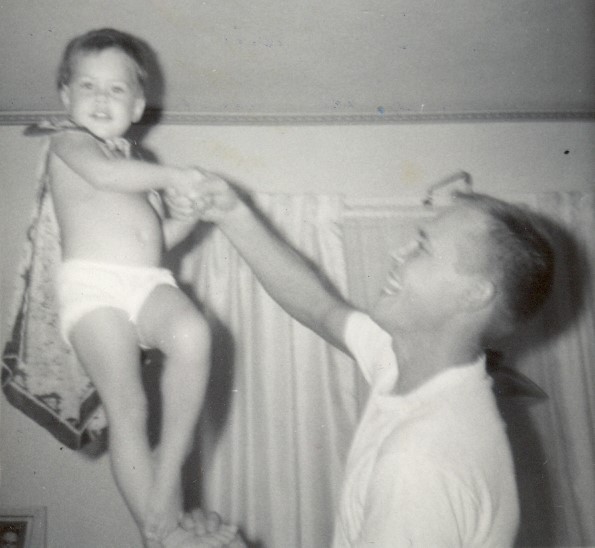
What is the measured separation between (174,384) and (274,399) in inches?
26.7

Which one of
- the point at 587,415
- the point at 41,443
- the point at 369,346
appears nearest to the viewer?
the point at 369,346

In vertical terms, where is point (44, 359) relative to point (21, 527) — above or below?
above

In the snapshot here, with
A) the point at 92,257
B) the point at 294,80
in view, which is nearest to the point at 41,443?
the point at 92,257

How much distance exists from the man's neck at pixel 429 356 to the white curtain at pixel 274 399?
0.53 metres

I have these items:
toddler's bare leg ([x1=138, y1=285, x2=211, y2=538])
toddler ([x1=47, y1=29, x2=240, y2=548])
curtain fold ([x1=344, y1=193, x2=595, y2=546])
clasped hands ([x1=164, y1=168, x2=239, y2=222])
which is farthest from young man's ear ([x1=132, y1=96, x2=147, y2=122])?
curtain fold ([x1=344, y1=193, x2=595, y2=546])

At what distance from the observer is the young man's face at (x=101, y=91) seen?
2.62 ft

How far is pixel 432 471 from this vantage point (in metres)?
0.74

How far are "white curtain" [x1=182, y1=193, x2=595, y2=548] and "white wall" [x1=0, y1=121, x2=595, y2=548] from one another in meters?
0.07

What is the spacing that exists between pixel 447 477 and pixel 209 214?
1.62ft

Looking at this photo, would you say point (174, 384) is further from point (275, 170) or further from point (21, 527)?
point (275, 170)

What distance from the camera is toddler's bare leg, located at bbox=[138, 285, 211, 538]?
68cm

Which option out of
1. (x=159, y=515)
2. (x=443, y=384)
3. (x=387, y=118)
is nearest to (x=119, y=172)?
(x=159, y=515)

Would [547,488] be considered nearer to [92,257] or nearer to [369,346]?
[369,346]

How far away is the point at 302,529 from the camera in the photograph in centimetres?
133
